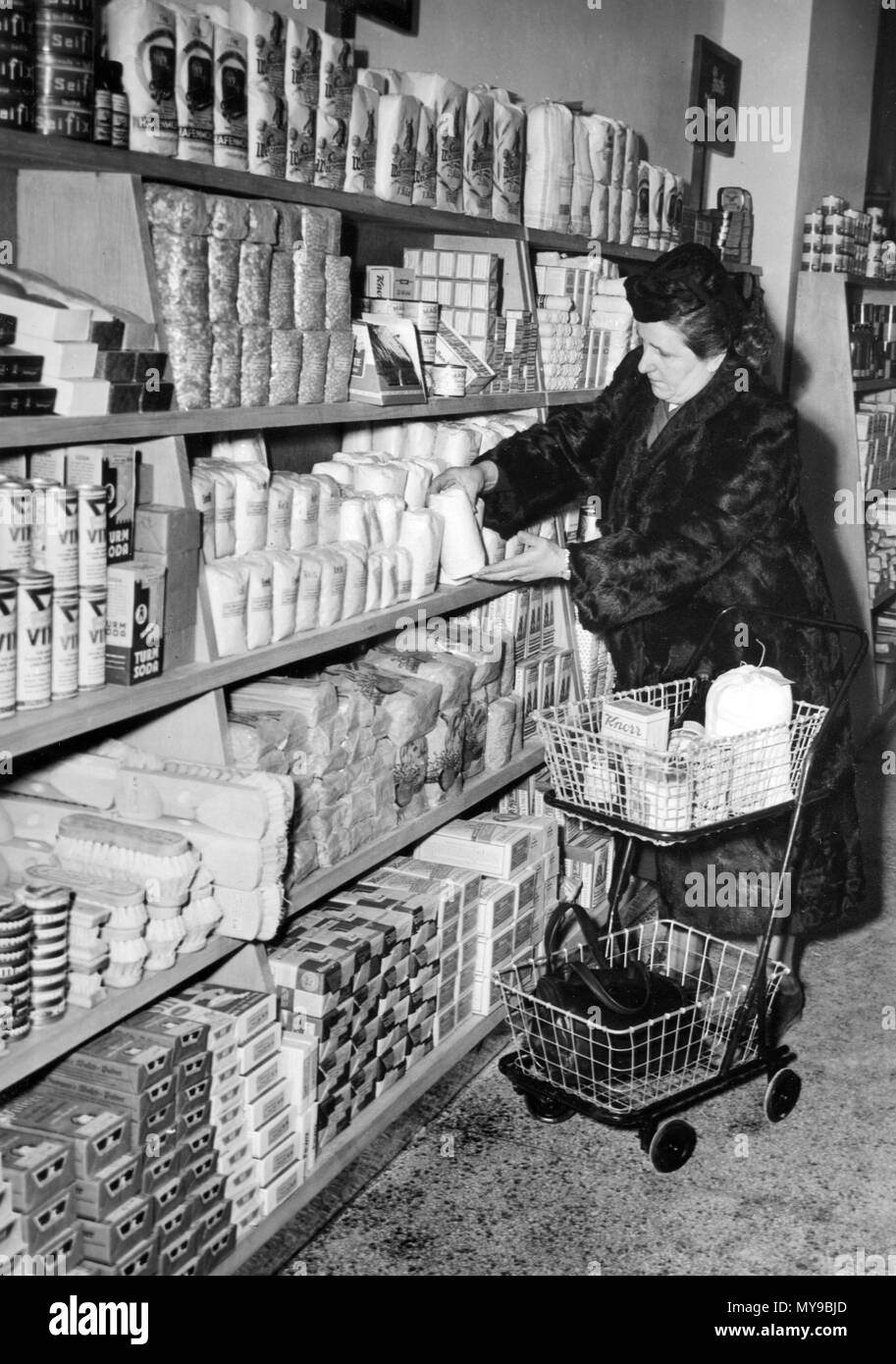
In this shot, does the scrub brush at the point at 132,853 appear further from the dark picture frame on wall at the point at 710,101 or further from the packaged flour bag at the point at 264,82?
the dark picture frame on wall at the point at 710,101

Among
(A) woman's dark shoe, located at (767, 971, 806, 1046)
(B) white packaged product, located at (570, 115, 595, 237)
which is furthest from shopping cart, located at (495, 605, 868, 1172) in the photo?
(B) white packaged product, located at (570, 115, 595, 237)

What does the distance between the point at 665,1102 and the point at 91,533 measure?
173 cm

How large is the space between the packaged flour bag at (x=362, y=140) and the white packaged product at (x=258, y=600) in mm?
879

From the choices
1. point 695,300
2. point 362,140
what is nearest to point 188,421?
point 362,140

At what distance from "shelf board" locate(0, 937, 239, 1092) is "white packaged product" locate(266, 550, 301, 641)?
631mm

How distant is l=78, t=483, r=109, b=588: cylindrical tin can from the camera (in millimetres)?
2307

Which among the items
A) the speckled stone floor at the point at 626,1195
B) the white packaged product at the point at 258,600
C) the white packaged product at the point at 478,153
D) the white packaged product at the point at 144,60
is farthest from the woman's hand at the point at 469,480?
the speckled stone floor at the point at 626,1195

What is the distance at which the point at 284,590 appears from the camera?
2.83m

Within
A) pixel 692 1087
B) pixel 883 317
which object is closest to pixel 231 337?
pixel 692 1087

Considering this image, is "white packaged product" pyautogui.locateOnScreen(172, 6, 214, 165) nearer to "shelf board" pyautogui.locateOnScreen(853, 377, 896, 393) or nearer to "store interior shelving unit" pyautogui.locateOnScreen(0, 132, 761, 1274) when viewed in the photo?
"store interior shelving unit" pyautogui.locateOnScreen(0, 132, 761, 1274)

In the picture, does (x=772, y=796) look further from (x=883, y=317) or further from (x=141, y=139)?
(x=883, y=317)

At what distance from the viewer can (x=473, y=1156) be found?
3.25m

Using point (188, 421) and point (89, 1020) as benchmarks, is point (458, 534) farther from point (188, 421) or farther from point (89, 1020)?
point (89, 1020)

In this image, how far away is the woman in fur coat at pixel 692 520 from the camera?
331cm
